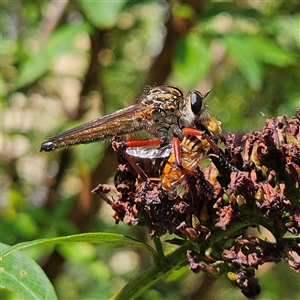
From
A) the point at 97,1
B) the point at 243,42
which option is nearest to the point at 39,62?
the point at 97,1

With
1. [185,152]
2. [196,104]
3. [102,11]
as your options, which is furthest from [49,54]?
[185,152]

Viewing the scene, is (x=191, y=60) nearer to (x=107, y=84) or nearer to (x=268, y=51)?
(x=268, y=51)

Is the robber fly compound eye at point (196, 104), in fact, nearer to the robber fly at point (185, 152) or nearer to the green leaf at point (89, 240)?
the robber fly at point (185, 152)

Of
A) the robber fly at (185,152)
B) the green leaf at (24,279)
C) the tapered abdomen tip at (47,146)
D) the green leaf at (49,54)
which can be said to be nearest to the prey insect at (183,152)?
the robber fly at (185,152)

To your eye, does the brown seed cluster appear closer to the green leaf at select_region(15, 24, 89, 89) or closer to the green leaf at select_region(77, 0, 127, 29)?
the green leaf at select_region(77, 0, 127, 29)

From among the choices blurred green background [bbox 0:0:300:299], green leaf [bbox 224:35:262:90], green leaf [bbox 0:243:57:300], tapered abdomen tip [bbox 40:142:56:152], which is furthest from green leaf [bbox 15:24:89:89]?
green leaf [bbox 0:243:57:300]
